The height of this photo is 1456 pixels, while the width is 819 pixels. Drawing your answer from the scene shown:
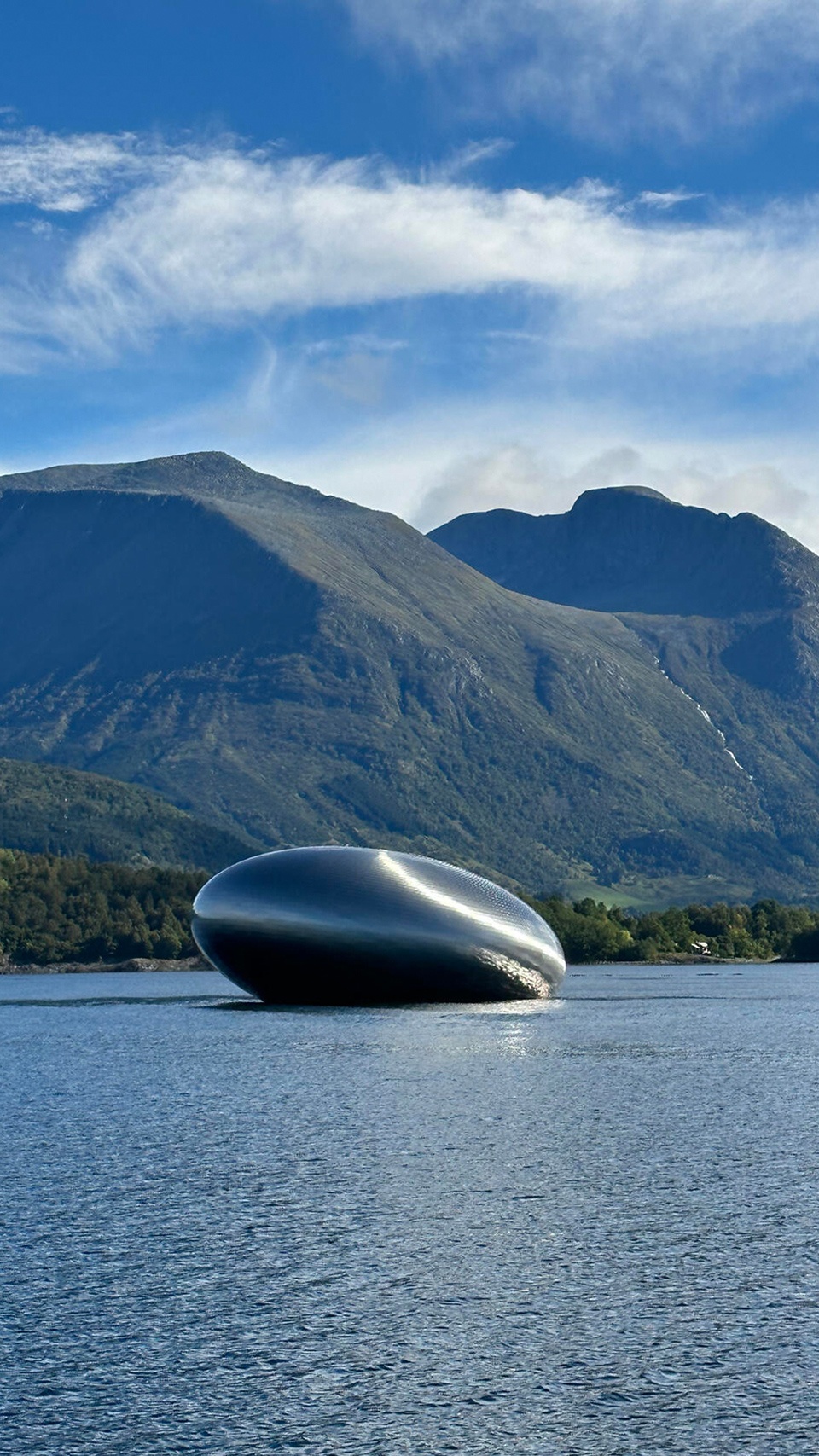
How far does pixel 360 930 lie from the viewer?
297 feet

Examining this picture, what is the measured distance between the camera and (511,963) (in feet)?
322

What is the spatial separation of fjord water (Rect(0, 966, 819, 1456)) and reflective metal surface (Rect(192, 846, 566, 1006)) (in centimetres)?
2659

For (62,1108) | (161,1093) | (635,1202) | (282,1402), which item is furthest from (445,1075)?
(282,1402)

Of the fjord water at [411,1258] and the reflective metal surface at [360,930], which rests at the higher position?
the reflective metal surface at [360,930]

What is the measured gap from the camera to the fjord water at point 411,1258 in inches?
867

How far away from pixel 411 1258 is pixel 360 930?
59.8 m

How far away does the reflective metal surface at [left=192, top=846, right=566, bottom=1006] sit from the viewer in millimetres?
91375

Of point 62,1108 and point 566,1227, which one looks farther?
point 62,1108

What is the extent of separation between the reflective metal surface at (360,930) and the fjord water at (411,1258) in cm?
2659

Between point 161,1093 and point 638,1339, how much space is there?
32.7 metres

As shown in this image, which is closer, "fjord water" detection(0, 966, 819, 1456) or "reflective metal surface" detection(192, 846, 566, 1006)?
"fjord water" detection(0, 966, 819, 1456)

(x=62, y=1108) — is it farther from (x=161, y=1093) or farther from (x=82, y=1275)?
(x=82, y=1275)

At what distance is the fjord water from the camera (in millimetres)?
22016

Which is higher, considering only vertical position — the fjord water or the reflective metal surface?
the reflective metal surface
